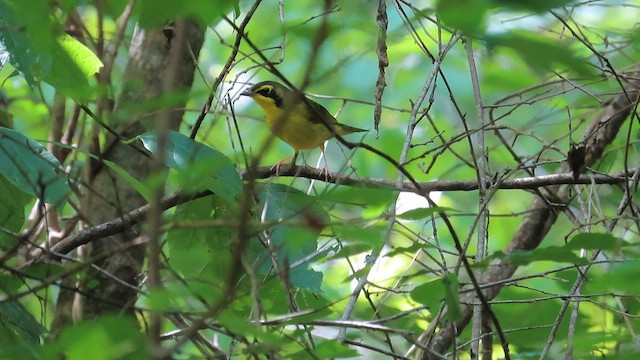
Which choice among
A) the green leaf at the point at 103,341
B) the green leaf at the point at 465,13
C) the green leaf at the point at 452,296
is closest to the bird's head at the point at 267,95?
the green leaf at the point at 452,296

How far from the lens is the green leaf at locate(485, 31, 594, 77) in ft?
3.30

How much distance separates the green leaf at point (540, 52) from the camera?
1006 mm

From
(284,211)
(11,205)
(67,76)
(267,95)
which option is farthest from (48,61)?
(267,95)

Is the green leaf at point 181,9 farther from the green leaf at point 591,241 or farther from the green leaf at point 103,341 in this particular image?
the green leaf at point 591,241

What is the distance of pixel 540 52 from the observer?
1.00m

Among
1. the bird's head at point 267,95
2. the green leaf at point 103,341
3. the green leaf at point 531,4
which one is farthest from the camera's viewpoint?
the bird's head at point 267,95

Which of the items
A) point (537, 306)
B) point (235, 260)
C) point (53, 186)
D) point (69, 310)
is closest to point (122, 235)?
point (69, 310)

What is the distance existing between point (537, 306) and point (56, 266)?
1852 millimetres

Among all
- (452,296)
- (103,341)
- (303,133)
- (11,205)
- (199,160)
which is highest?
(303,133)

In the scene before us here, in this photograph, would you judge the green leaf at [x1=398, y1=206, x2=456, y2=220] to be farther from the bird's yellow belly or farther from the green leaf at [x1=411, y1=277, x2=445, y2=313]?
the bird's yellow belly

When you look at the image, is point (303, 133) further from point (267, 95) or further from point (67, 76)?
point (67, 76)

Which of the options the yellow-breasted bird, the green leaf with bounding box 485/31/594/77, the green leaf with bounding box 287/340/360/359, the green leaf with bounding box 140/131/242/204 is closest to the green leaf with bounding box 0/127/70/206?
the green leaf with bounding box 140/131/242/204

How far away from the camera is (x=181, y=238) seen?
261cm

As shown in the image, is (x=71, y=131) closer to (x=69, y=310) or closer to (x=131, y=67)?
(x=131, y=67)
